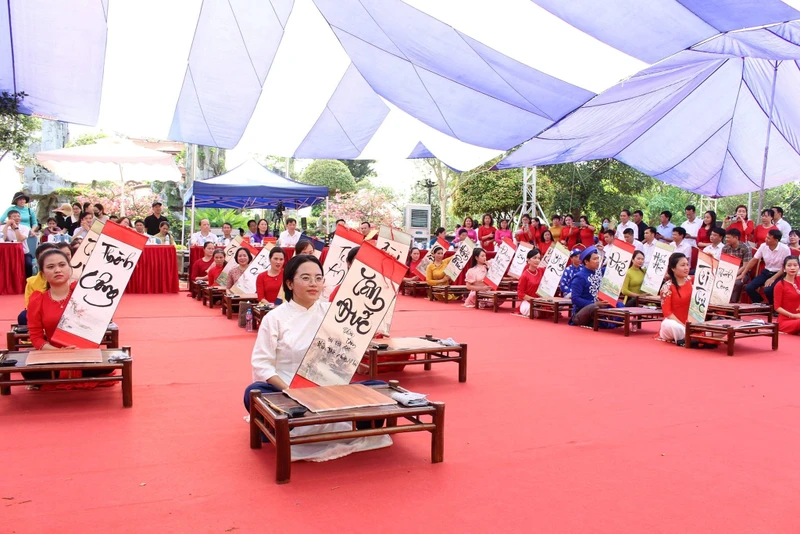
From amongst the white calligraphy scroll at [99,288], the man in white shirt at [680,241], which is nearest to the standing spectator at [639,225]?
the man in white shirt at [680,241]

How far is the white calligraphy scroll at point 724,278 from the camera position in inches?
311

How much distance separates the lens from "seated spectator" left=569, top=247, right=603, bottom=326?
831 cm

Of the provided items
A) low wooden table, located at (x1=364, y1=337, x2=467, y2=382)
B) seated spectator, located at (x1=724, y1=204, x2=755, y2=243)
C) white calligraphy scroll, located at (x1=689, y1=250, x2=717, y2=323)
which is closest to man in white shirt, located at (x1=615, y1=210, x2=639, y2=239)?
seated spectator, located at (x1=724, y1=204, x2=755, y2=243)

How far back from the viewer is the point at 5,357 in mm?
4152

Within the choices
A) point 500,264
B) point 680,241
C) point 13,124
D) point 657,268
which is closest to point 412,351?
point 657,268

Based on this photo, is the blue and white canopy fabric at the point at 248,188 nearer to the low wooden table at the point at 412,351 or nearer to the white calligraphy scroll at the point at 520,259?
the white calligraphy scroll at the point at 520,259

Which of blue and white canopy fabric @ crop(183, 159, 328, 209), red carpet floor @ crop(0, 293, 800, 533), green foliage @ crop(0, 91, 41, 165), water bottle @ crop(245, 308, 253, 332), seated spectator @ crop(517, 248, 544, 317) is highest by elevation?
green foliage @ crop(0, 91, 41, 165)

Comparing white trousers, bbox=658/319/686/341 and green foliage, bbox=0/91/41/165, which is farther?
green foliage, bbox=0/91/41/165

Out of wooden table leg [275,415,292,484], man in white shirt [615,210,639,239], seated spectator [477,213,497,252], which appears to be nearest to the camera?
wooden table leg [275,415,292,484]

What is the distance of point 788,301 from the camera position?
8.11 meters

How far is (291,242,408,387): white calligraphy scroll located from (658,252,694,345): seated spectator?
4665 millimetres

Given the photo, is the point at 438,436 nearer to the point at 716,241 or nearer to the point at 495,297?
the point at 495,297

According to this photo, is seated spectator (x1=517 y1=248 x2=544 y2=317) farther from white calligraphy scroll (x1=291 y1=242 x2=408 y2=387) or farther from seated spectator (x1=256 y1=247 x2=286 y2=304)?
white calligraphy scroll (x1=291 y1=242 x2=408 y2=387)

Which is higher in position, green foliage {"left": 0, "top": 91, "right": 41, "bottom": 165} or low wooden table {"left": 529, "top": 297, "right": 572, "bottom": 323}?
green foliage {"left": 0, "top": 91, "right": 41, "bottom": 165}
